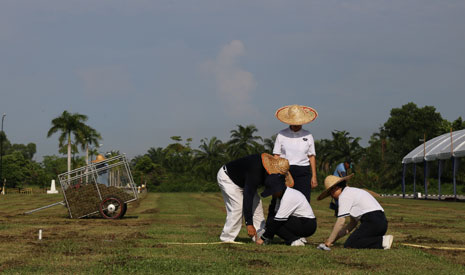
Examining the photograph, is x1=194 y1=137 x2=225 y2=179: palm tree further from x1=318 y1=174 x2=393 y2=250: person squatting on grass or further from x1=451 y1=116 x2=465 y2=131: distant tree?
x1=318 y1=174 x2=393 y2=250: person squatting on grass

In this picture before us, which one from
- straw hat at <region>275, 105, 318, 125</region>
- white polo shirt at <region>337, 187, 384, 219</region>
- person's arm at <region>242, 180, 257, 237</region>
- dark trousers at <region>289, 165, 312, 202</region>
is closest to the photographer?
white polo shirt at <region>337, 187, 384, 219</region>

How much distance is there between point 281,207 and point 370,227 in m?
1.30

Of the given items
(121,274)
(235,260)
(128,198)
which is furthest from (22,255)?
(128,198)

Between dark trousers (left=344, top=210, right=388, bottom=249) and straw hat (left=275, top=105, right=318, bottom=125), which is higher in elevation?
straw hat (left=275, top=105, right=318, bottom=125)

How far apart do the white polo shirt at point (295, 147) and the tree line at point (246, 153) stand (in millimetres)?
58598

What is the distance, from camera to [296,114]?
31.9ft

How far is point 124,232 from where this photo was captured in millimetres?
10945

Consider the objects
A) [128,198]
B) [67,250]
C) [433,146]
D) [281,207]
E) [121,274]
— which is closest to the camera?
[121,274]

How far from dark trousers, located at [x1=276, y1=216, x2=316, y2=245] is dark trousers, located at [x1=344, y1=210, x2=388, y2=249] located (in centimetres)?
73

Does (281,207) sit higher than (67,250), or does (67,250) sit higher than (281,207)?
(281,207)

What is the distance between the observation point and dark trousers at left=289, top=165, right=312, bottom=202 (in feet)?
31.1

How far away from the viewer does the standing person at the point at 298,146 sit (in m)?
9.54

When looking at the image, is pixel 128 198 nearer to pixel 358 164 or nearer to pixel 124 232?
pixel 124 232

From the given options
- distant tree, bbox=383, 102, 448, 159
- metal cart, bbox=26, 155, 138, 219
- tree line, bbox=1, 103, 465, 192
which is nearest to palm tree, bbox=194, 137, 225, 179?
tree line, bbox=1, 103, 465, 192
